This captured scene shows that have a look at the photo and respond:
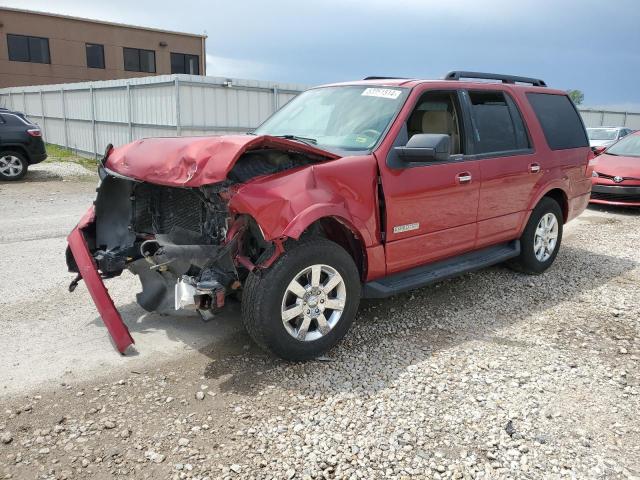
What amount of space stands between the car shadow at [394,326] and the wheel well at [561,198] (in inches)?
26.4

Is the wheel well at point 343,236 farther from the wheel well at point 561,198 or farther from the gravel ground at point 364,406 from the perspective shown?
the wheel well at point 561,198

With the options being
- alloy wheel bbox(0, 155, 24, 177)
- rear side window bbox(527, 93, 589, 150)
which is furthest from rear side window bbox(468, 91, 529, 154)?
alloy wheel bbox(0, 155, 24, 177)

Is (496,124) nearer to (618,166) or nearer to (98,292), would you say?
(98,292)

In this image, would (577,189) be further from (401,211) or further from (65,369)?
(65,369)

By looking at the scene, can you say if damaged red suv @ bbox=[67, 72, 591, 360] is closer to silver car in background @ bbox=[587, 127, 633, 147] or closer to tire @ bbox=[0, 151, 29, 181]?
tire @ bbox=[0, 151, 29, 181]

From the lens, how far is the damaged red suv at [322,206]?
3.43 meters

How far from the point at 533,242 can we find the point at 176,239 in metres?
3.77

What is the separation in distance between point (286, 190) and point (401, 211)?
3.51 ft

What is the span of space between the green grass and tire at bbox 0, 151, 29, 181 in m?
2.48

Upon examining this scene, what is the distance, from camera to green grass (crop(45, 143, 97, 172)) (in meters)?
16.4

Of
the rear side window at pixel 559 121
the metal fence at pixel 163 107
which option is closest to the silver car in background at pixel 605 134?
the metal fence at pixel 163 107

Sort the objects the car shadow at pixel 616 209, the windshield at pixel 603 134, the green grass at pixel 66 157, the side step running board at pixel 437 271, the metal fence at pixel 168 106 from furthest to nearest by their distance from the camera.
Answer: the windshield at pixel 603 134
the green grass at pixel 66 157
the metal fence at pixel 168 106
the car shadow at pixel 616 209
the side step running board at pixel 437 271

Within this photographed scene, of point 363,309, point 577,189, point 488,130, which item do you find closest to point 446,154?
point 488,130

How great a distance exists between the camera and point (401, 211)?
4059 millimetres
